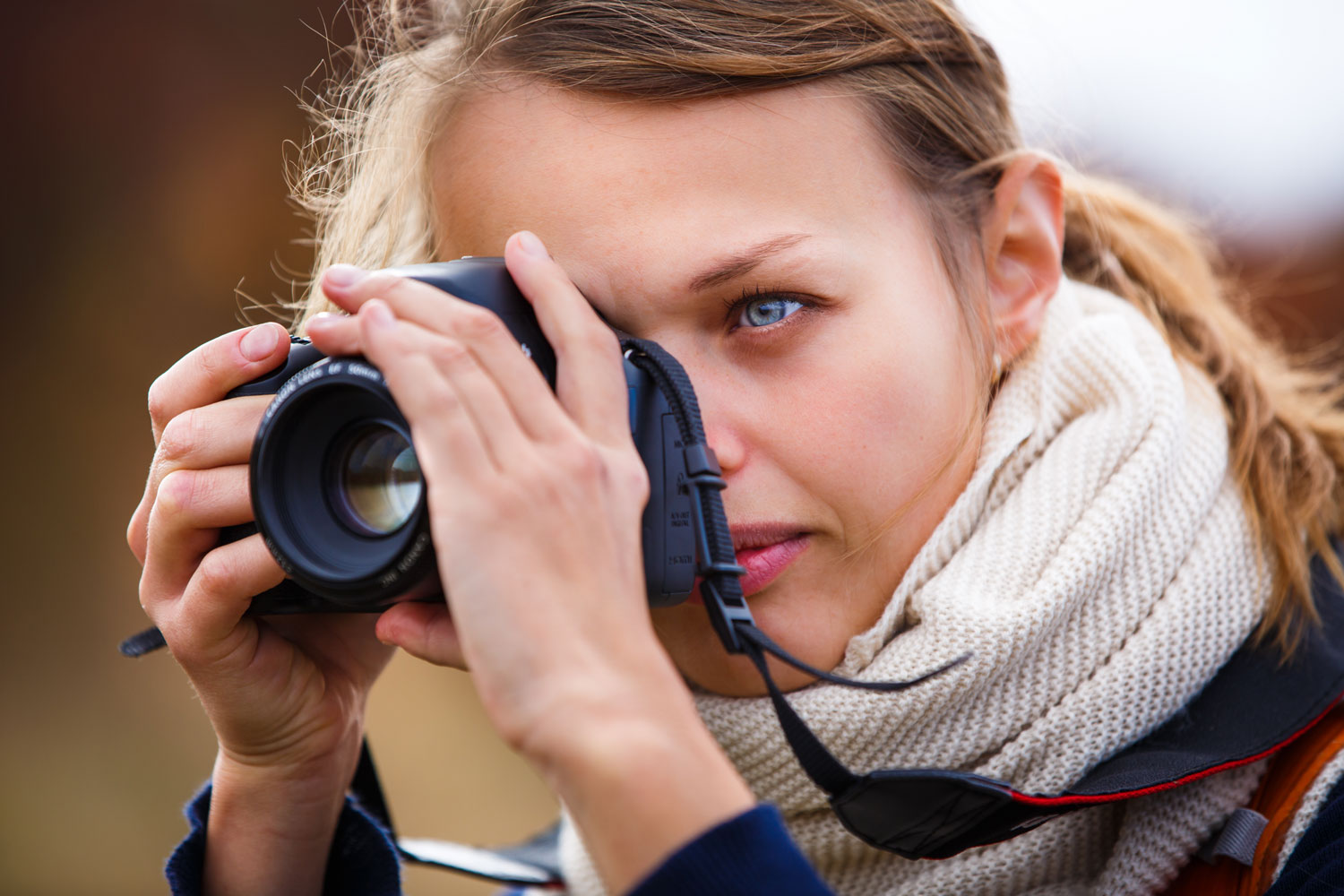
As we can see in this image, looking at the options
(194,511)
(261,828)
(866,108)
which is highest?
(866,108)

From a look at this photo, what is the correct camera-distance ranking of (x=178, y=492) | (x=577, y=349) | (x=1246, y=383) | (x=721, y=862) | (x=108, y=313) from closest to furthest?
(x=721, y=862) → (x=577, y=349) → (x=178, y=492) → (x=1246, y=383) → (x=108, y=313)

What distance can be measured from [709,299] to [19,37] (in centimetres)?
203

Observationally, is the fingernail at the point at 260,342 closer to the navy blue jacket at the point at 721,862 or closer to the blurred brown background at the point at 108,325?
the navy blue jacket at the point at 721,862

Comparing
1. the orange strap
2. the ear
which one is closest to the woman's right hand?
the ear

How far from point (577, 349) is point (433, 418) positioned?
4.2 inches

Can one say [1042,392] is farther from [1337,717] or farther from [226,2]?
[226,2]

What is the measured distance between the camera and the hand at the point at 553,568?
1.69 feet

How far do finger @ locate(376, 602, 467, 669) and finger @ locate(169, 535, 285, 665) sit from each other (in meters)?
0.15

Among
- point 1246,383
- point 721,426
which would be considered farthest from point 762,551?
point 1246,383

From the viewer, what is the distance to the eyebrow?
79cm

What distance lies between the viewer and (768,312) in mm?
823

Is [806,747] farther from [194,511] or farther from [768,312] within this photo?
[194,511]

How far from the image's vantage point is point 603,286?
803 mm

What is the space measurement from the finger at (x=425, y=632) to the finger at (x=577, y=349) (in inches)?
6.2
